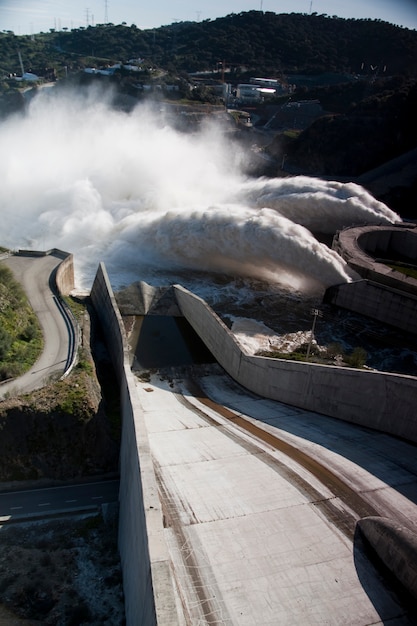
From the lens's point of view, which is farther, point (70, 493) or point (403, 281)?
point (403, 281)

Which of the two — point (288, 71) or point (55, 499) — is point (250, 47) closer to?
point (288, 71)

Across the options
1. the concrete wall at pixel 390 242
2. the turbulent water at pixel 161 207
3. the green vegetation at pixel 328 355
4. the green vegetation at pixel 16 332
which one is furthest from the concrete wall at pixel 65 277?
the concrete wall at pixel 390 242

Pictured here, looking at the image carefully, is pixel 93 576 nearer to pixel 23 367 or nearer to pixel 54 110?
pixel 23 367

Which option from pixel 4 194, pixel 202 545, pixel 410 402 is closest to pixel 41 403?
pixel 202 545

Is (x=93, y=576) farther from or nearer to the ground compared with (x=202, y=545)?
nearer to the ground

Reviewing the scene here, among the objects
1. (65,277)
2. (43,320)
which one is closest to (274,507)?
(43,320)

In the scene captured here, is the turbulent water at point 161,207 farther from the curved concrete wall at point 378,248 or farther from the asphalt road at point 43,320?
the asphalt road at point 43,320

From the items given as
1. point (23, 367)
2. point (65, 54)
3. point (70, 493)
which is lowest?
point (70, 493)
